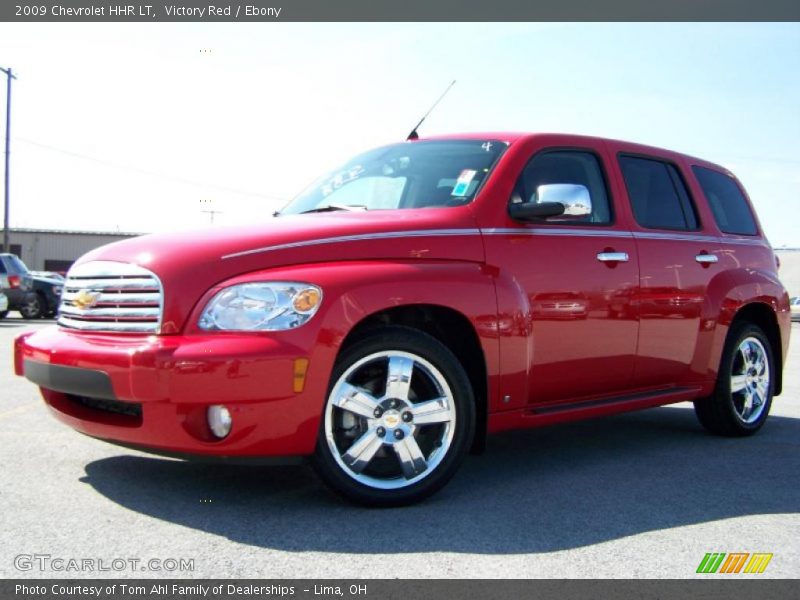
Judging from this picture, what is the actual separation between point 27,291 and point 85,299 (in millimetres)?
17690

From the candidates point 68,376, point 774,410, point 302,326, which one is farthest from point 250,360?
point 774,410

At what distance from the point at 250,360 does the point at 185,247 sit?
67cm

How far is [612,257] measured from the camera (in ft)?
15.8

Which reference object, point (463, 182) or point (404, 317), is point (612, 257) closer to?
point (463, 182)

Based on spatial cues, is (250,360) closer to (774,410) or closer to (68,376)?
(68,376)

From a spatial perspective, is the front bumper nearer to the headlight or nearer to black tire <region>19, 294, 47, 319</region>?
the headlight

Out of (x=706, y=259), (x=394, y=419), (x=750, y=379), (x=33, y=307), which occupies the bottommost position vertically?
(x=33, y=307)

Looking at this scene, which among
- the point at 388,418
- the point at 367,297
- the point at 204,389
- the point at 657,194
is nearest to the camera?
the point at 204,389

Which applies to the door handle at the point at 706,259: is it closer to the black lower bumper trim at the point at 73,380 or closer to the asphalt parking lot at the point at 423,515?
the asphalt parking lot at the point at 423,515

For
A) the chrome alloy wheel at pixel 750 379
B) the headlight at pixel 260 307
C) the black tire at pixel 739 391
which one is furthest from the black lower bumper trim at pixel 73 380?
the chrome alloy wheel at pixel 750 379

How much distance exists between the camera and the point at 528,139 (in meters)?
4.72

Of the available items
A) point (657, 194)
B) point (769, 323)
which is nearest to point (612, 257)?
point (657, 194)

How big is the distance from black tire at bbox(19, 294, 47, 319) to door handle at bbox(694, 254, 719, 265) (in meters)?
18.0
